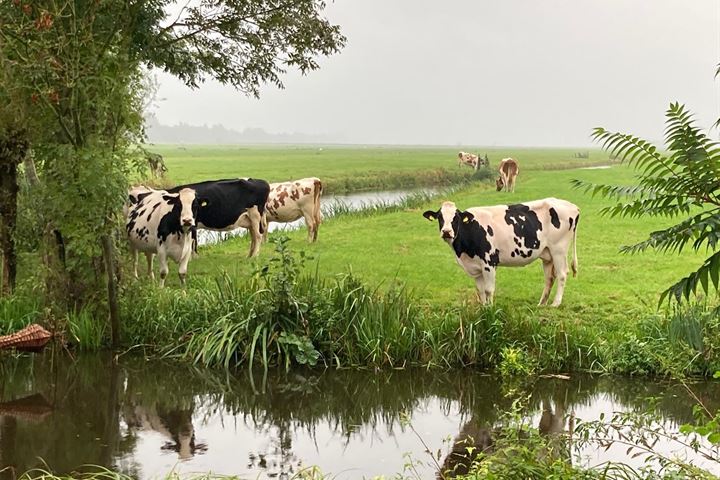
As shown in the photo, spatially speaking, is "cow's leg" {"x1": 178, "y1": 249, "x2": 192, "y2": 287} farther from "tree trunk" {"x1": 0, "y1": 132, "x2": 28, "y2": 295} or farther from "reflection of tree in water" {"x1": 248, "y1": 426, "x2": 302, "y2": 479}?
"reflection of tree in water" {"x1": 248, "y1": 426, "x2": 302, "y2": 479}

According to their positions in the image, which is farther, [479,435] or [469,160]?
[469,160]

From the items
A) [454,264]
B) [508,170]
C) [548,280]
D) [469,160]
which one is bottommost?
[454,264]

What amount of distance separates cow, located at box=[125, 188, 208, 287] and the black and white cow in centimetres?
354

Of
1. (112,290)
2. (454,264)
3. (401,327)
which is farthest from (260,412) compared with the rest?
(454,264)

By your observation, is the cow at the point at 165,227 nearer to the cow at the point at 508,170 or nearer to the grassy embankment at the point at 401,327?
the grassy embankment at the point at 401,327

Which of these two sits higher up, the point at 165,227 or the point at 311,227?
the point at 165,227

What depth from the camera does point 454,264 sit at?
1282 centimetres

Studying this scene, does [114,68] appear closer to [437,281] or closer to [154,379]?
[154,379]

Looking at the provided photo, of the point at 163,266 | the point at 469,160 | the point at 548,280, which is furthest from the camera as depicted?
the point at 469,160

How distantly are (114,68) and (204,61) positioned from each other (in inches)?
108

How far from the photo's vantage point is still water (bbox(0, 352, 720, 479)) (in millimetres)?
5574

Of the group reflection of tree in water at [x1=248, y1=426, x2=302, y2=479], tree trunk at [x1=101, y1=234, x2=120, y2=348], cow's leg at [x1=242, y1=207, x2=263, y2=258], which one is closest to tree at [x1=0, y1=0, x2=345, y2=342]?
tree trunk at [x1=101, y1=234, x2=120, y2=348]

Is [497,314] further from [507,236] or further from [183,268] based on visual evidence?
[183,268]

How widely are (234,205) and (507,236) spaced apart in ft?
20.3
